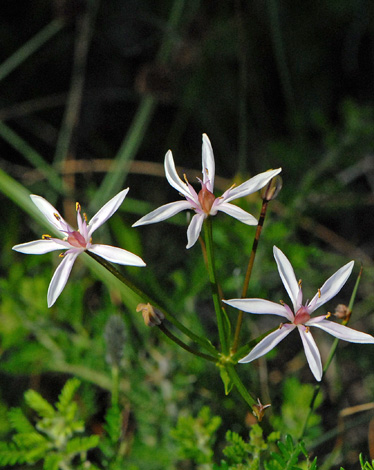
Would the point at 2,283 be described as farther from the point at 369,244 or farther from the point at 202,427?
the point at 369,244

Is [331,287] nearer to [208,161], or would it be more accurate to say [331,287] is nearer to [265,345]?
[265,345]

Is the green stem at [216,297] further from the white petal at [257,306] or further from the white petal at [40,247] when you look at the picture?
the white petal at [40,247]

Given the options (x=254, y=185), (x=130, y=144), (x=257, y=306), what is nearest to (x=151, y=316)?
(x=257, y=306)

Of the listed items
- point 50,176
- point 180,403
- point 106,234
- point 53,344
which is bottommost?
point 180,403

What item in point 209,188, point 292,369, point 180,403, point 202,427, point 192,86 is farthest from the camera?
point 192,86

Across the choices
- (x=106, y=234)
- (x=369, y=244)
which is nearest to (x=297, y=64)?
(x=369, y=244)
